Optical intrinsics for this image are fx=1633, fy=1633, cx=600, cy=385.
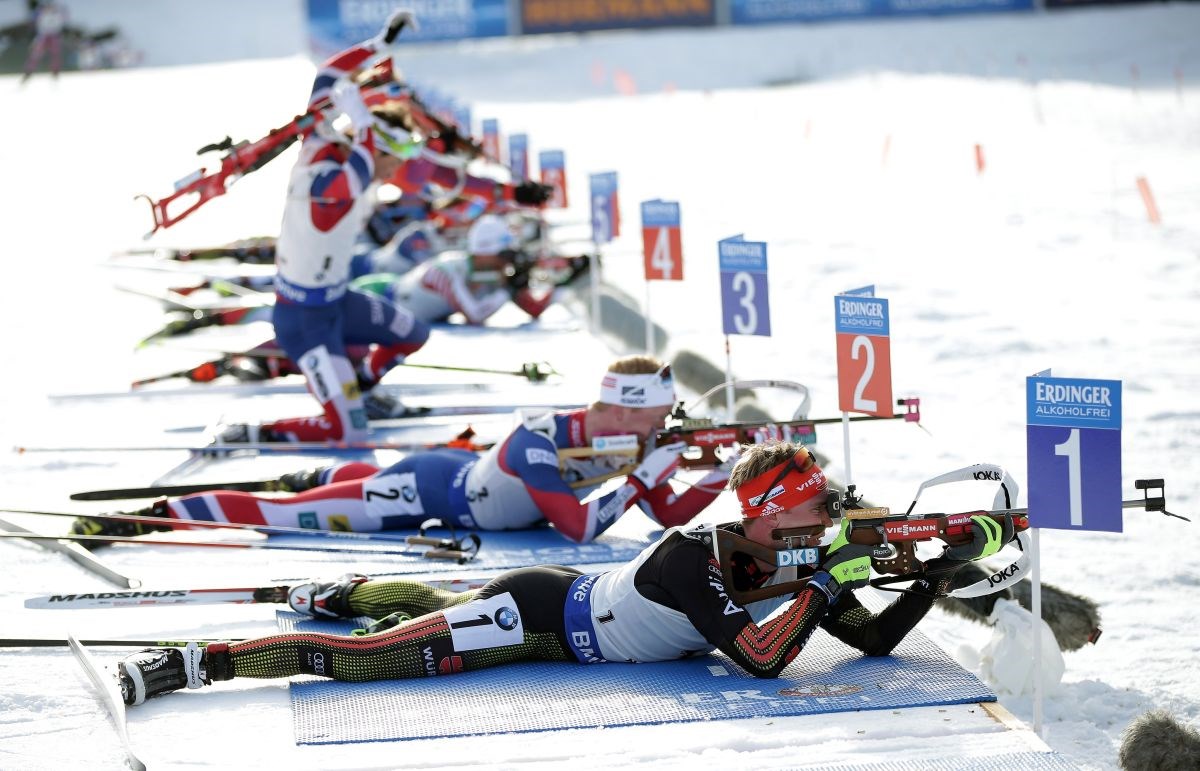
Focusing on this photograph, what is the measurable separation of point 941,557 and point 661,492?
1827mm

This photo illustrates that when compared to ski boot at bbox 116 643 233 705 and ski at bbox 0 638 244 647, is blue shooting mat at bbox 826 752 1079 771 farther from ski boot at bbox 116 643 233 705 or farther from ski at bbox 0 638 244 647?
ski at bbox 0 638 244 647

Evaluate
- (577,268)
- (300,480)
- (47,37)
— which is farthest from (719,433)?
(47,37)

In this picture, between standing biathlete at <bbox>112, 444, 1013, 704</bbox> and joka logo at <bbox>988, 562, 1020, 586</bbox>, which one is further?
joka logo at <bbox>988, 562, 1020, 586</bbox>

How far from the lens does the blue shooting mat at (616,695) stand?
15.2 ft

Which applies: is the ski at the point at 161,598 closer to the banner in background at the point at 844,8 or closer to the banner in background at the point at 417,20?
the banner in background at the point at 417,20

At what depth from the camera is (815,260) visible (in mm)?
14562

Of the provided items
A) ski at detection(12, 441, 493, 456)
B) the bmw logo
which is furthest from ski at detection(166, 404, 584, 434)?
the bmw logo

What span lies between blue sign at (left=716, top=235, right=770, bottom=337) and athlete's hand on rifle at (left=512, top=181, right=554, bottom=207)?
3869 millimetres

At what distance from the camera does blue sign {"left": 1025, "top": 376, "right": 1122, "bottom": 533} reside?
4539 millimetres

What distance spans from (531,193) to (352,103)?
124 inches

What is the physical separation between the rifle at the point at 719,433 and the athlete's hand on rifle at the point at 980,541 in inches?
59.9

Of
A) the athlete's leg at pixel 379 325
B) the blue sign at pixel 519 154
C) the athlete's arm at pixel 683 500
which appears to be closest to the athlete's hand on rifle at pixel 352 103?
the athlete's leg at pixel 379 325

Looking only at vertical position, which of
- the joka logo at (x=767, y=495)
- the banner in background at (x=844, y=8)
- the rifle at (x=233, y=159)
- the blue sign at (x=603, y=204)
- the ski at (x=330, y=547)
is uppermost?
the banner in background at (x=844, y=8)

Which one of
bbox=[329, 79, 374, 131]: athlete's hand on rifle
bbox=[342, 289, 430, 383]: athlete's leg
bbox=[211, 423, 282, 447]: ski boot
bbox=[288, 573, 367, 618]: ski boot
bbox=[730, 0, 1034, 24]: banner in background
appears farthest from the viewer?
bbox=[730, 0, 1034, 24]: banner in background
